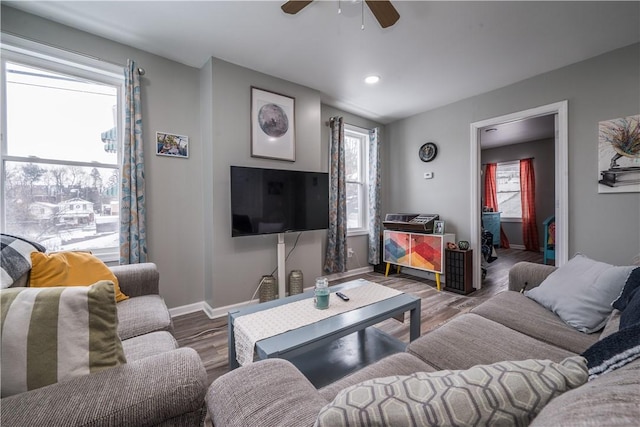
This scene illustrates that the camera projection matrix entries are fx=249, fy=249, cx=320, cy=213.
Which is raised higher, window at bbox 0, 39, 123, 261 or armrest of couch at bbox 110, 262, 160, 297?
window at bbox 0, 39, 123, 261

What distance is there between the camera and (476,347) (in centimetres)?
114

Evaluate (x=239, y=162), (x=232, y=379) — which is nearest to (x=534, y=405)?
(x=232, y=379)

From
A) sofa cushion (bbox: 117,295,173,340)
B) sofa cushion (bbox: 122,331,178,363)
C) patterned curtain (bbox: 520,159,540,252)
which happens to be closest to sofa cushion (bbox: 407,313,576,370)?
sofa cushion (bbox: 122,331,178,363)

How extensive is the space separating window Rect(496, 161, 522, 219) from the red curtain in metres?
0.10

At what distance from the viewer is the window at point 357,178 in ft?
13.2

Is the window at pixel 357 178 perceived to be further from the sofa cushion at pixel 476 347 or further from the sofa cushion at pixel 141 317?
the sofa cushion at pixel 141 317

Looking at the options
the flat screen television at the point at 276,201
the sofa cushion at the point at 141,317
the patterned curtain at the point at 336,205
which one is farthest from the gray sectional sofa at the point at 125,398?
the patterned curtain at the point at 336,205

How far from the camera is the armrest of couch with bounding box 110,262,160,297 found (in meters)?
1.74

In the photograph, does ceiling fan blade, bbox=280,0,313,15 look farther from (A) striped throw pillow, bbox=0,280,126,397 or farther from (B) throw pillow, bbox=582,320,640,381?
(B) throw pillow, bbox=582,320,640,381

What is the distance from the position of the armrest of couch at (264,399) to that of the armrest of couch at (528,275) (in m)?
1.88

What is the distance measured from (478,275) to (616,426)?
350cm

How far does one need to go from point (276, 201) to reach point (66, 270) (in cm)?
164

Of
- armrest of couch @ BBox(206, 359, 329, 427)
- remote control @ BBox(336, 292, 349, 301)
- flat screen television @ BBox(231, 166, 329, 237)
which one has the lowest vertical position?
remote control @ BBox(336, 292, 349, 301)

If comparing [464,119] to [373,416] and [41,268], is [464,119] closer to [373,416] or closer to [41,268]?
[373,416]
